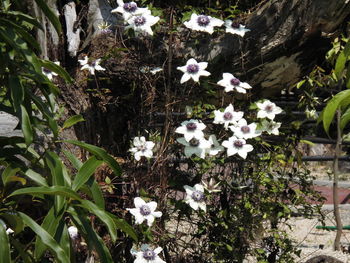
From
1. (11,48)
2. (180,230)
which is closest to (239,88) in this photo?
(180,230)

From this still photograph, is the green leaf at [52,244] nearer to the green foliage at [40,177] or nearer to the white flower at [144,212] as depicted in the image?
the green foliage at [40,177]

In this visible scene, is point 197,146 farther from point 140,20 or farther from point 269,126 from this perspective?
point 140,20

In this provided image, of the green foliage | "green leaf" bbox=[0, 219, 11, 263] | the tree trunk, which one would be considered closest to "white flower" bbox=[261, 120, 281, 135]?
the tree trunk

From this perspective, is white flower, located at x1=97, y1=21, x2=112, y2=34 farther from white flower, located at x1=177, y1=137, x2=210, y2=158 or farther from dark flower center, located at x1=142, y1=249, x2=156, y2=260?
dark flower center, located at x1=142, y1=249, x2=156, y2=260

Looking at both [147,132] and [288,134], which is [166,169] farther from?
[288,134]

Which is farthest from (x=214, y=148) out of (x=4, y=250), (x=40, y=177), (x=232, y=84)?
(x=4, y=250)

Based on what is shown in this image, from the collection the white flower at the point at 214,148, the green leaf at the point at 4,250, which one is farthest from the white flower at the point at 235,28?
the green leaf at the point at 4,250
